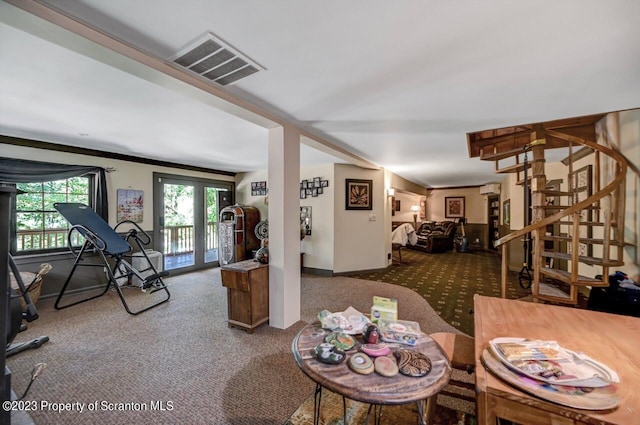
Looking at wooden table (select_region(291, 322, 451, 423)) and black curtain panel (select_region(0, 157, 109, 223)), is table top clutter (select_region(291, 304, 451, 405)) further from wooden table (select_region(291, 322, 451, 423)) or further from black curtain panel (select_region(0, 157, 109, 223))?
black curtain panel (select_region(0, 157, 109, 223))

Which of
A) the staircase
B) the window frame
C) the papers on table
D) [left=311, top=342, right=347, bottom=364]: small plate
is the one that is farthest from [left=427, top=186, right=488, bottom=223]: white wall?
the window frame

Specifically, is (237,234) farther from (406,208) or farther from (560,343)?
(406,208)

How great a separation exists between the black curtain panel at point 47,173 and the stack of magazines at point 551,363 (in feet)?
17.6

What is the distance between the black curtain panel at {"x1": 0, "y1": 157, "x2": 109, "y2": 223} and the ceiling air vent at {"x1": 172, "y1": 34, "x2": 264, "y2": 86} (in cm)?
A: 354

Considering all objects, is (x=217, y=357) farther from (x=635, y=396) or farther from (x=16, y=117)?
(x=16, y=117)

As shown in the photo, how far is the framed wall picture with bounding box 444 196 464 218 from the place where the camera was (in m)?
9.41

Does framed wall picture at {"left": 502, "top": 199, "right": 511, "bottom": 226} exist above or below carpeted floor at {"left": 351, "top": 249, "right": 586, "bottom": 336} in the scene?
above

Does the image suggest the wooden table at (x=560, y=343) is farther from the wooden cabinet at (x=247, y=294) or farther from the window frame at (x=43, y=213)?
the window frame at (x=43, y=213)

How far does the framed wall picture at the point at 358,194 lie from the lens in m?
5.13

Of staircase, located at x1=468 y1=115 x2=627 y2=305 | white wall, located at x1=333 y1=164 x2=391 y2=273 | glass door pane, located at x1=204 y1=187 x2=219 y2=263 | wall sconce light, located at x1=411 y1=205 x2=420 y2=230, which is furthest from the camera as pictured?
wall sconce light, located at x1=411 y1=205 x2=420 y2=230

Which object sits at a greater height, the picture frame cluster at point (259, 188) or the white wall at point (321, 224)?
the picture frame cluster at point (259, 188)

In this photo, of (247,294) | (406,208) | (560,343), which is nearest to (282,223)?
(247,294)

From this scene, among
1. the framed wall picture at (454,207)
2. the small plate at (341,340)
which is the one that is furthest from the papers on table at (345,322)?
the framed wall picture at (454,207)

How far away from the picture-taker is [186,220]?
17.7ft
